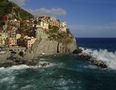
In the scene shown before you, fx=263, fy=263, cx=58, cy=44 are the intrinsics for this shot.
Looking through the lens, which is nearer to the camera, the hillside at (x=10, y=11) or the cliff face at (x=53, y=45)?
the cliff face at (x=53, y=45)

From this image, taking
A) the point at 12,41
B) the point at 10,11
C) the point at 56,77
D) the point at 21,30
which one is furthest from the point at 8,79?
the point at 10,11

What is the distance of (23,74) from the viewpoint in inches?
3046

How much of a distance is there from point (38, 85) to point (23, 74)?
12845 millimetres

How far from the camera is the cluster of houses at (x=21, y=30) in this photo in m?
119

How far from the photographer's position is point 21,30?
441 ft

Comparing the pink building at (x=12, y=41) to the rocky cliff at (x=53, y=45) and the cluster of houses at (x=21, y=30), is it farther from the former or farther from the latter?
the rocky cliff at (x=53, y=45)

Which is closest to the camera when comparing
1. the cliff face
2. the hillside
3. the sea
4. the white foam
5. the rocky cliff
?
the sea

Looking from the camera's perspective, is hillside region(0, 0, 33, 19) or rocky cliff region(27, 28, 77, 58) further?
hillside region(0, 0, 33, 19)

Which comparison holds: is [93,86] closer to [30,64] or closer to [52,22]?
[30,64]

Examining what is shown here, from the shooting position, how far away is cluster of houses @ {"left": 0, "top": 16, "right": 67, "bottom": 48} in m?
119

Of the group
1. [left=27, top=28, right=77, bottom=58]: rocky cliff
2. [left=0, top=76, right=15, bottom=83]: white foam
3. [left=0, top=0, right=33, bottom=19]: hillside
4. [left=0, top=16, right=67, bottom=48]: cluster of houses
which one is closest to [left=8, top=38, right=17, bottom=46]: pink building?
[left=0, top=16, right=67, bottom=48]: cluster of houses

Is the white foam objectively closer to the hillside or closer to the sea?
the sea

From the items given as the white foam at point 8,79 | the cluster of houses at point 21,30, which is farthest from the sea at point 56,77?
the cluster of houses at point 21,30

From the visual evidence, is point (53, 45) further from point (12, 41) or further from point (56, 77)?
point (56, 77)
